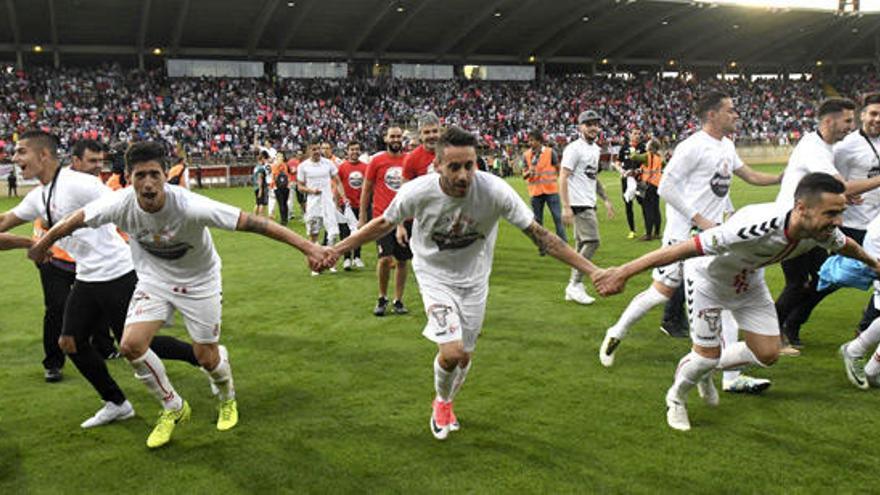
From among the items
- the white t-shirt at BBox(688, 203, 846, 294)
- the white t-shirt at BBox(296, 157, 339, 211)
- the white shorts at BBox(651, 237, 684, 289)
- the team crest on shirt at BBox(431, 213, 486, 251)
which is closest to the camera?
the white t-shirt at BBox(688, 203, 846, 294)

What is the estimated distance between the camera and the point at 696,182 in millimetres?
6367

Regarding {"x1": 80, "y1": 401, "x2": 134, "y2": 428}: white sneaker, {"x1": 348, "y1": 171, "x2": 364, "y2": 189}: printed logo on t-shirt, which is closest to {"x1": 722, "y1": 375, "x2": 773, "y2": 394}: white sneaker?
{"x1": 80, "y1": 401, "x2": 134, "y2": 428}: white sneaker

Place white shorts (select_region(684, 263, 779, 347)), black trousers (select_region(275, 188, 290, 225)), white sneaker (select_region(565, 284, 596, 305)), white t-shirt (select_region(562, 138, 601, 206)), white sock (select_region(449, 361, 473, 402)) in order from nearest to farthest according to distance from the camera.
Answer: white shorts (select_region(684, 263, 779, 347)) < white sock (select_region(449, 361, 473, 402)) < white sneaker (select_region(565, 284, 596, 305)) < white t-shirt (select_region(562, 138, 601, 206)) < black trousers (select_region(275, 188, 290, 225))

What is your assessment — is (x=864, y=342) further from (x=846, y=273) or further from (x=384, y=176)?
(x=384, y=176)

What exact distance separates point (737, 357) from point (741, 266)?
0.86 meters

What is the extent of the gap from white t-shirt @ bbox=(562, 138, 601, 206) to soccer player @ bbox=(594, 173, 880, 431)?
4.34 meters

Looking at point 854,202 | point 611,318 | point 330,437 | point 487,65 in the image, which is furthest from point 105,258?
point 487,65

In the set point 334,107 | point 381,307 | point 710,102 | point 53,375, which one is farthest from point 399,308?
point 334,107

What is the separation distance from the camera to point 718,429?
492cm

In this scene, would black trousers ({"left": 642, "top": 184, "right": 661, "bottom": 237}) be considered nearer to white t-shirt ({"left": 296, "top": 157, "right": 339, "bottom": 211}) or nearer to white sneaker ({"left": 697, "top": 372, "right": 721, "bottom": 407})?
white t-shirt ({"left": 296, "top": 157, "right": 339, "bottom": 211})

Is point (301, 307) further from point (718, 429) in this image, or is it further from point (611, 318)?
point (718, 429)

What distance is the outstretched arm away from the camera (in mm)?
4602

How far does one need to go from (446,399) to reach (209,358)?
1.72m

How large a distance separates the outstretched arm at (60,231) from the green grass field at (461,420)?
4.57 feet
